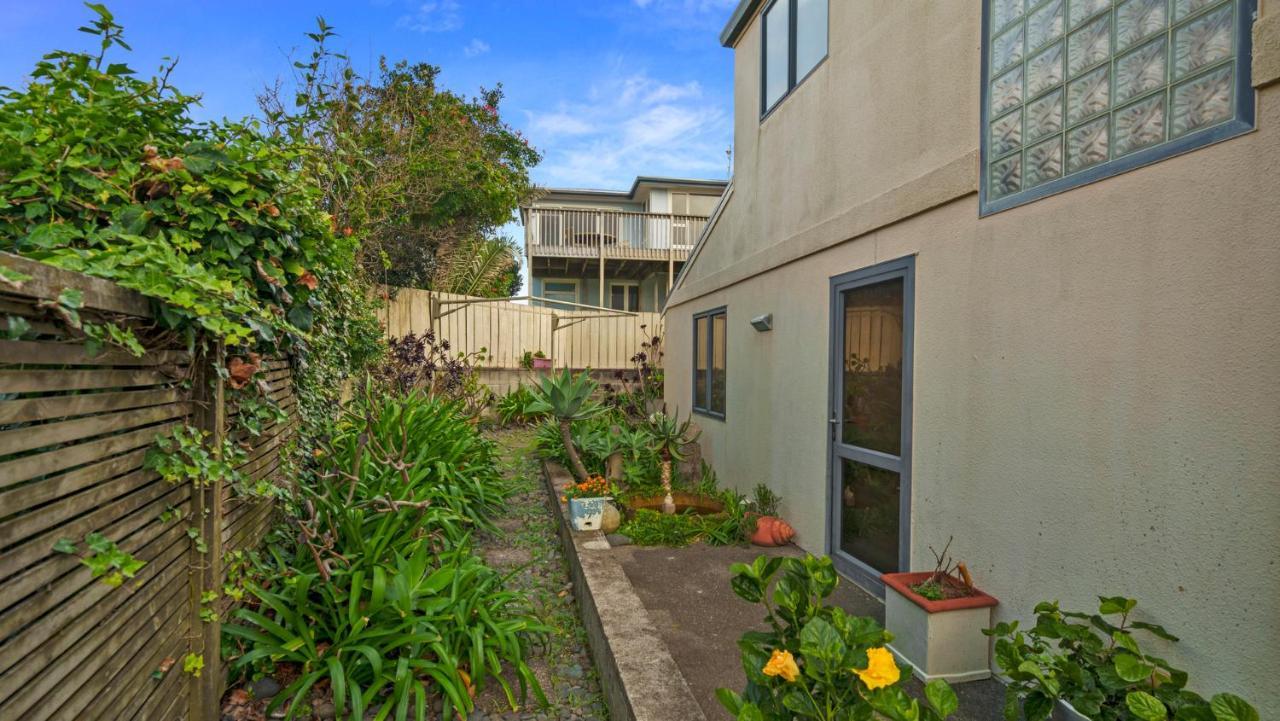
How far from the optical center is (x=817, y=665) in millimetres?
1316

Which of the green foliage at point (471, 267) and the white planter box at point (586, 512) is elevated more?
the green foliage at point (471, 267)

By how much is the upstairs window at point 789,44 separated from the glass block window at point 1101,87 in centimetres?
190

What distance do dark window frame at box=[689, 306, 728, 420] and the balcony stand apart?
29.7 feet

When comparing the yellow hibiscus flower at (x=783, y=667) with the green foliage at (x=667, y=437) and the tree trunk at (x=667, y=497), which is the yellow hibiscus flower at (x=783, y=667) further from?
the green foliage at (x=667, y=437)

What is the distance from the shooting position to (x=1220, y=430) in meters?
1.86

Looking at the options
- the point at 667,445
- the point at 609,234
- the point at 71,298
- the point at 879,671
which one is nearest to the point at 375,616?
the point at 71,298

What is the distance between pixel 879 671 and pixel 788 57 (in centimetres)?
504

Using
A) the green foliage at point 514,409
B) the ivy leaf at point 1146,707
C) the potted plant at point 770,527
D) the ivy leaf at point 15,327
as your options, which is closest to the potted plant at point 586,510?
the potted plant at point 770,527

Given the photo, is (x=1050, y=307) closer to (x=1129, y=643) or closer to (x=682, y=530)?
(x=1129, y=643)

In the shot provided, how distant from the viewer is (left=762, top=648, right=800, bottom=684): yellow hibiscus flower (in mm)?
1314

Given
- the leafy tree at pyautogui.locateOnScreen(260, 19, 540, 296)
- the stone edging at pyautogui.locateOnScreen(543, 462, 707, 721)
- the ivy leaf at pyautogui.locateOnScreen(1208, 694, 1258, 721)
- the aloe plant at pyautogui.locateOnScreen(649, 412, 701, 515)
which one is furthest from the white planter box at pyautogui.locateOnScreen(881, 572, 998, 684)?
the leafy tree at pyautogui.locateOnScreen(260, 19, 540, 296)

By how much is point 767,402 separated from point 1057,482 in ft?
9.34

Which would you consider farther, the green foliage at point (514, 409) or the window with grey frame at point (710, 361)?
the green foliage at point (514, 409)

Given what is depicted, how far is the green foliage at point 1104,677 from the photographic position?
163 cm
